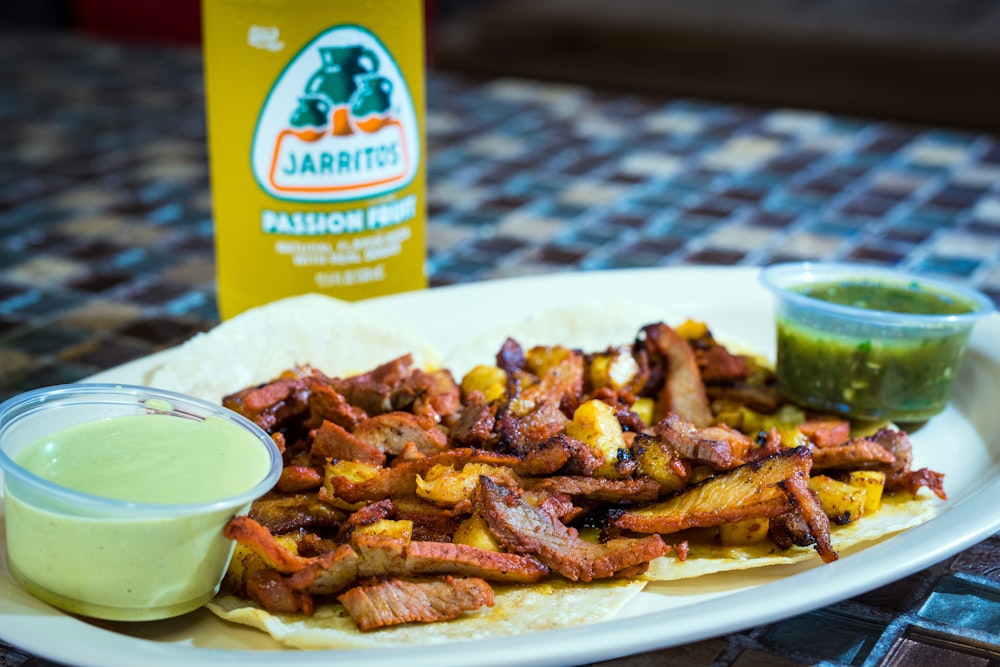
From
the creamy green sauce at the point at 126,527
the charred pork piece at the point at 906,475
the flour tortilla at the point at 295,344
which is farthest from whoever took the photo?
the flour tortilla at the point at 295,344

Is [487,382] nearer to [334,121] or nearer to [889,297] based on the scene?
[334,121]

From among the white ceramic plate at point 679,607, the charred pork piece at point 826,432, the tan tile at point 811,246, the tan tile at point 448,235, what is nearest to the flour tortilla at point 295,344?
the white ceramic plate at point 679,607

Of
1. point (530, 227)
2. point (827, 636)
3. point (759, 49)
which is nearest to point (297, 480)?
point (827, 636)

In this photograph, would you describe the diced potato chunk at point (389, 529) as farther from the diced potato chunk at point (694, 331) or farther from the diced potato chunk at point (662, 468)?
the diced potato chunk at point (694, 331)

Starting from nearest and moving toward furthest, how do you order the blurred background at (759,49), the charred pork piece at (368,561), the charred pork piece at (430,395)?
the charred pork piece at (368,561) → the charred pork piece at (430,395) → the blurred background at (759,49)

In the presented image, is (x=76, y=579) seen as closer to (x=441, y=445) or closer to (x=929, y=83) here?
(x=441, y=445)

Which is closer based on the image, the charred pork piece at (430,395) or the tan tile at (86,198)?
the charred pork piece at (430,395)

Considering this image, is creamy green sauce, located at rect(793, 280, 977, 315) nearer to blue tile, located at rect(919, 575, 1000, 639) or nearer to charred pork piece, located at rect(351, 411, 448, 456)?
blue tile, located at rect(919, 575, 1000, 639)
